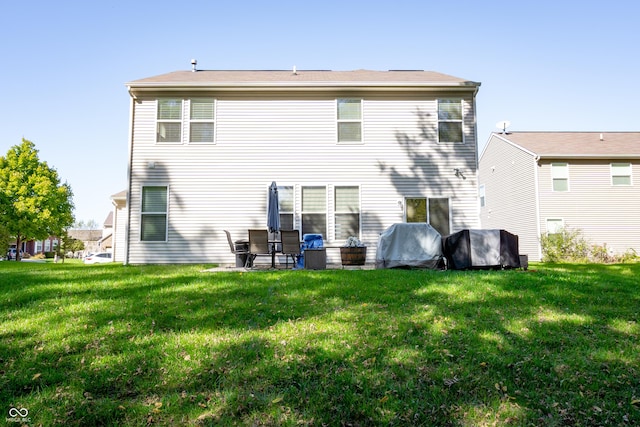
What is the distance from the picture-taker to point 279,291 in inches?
204

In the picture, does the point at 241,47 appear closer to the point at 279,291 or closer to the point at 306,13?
the point at 306,13

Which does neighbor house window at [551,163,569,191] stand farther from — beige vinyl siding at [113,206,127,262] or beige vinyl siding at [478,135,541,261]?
beige vinyl siding at [113,206,127,262]

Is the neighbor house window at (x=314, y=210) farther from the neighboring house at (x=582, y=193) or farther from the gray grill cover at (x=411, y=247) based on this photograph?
the neighboring house at (x=582, y=193)

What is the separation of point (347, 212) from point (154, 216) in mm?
5881

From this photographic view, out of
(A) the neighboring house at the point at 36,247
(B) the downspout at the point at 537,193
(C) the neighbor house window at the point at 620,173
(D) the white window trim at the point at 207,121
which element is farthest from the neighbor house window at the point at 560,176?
(A) the neighboring house at the point at 36,247

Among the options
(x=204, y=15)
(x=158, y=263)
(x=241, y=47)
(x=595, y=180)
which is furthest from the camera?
(x=595, y=180)

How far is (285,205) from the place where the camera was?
1148cm

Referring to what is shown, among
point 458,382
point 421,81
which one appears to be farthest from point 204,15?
point 458,382

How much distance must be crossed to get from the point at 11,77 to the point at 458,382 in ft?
52.6

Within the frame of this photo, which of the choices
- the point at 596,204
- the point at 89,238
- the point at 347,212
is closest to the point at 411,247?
the point at 347,212

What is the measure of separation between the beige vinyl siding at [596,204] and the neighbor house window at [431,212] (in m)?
8.04

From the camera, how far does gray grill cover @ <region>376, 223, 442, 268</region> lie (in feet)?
28.0

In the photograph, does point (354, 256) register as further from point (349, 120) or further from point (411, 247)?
point (349, 120)

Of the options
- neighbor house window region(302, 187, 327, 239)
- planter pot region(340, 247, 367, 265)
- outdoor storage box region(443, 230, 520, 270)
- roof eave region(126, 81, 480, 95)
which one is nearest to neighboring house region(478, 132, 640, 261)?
roof eave region(126, 81, 480, 95)
